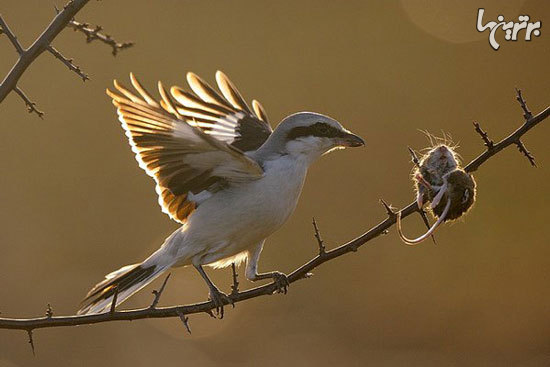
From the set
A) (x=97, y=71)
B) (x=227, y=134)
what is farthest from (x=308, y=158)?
(x=97, y=71)

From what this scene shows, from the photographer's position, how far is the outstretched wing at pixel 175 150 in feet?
11.7

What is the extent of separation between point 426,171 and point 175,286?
656cm

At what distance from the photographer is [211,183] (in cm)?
402

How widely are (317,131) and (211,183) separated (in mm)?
536

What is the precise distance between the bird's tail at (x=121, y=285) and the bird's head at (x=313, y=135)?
0.79 meters

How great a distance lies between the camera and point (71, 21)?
3.22 m

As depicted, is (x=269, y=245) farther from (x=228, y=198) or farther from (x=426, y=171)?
(x=426, y=171)

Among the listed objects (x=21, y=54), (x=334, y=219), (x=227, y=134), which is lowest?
(x=334, y=219)

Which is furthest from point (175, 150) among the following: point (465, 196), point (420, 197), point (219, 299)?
point (465, 196)

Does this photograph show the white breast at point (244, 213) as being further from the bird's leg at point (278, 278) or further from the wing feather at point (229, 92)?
the wing feather at point (229, 92)

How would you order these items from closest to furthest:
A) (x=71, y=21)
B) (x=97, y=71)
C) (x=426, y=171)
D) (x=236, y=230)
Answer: (x=426, y=171)
(x=71, y=21)
(x=236, y=230)
(x=97, y=71)

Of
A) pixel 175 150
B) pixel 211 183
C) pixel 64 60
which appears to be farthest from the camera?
pixel 211 183

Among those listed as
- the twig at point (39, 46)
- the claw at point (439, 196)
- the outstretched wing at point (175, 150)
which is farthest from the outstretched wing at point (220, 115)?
the claw at point (439, 196)

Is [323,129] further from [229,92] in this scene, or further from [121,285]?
[229,92]
